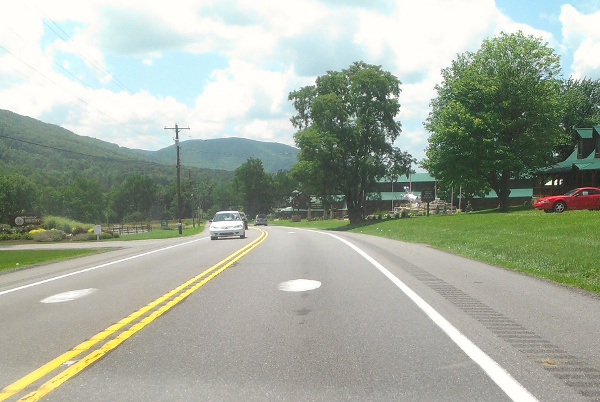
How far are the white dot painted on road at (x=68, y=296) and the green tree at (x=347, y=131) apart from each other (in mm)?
44916

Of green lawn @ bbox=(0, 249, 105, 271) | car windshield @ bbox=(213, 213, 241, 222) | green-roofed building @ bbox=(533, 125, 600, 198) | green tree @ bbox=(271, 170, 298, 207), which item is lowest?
green lawn @ bbox=(0, 249, 105, 271)

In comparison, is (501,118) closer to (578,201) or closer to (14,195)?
(578,201)

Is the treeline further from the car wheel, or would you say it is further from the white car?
the car wheel

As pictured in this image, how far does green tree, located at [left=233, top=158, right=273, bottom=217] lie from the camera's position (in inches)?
6181

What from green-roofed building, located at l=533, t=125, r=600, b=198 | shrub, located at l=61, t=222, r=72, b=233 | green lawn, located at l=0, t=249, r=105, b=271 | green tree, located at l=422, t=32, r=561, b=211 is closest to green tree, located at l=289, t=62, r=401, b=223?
green tree, located at l=422, t=32, r=561, b=211

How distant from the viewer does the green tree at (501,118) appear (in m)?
45.5

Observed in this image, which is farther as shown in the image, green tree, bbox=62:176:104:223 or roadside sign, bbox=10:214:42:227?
green tree, bbox=62:176:104:223

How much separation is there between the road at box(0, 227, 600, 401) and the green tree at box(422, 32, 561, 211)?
3538 centimetres

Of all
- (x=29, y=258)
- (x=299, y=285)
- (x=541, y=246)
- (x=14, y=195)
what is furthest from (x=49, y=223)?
(x=299, y=285)

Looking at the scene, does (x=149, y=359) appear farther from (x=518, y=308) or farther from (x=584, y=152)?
(x=584, y=152)

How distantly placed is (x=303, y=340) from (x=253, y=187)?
150 metres

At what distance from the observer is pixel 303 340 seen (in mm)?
6668

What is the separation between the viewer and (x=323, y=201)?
2429 inches

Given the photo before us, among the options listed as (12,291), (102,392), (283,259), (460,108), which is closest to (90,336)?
(102,392)
